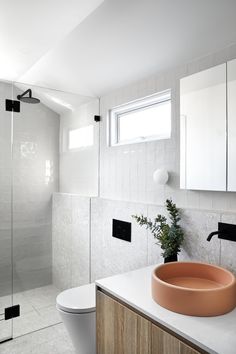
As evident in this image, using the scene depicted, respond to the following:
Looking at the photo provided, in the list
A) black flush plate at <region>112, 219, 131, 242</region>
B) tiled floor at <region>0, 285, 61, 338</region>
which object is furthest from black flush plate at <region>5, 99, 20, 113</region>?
tiled floor at <region>0, 285, 61, 338</region>

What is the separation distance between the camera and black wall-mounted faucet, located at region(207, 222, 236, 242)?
1.48 m

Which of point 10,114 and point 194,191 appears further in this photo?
point 10,114

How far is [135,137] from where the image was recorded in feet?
7.89

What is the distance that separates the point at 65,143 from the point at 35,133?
345 millimetres

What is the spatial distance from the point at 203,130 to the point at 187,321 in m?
1.09

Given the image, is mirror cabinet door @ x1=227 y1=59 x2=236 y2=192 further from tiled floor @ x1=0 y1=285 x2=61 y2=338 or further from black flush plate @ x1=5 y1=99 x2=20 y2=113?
tiled floor @ x1=0 y1=285 x2=61 y2=338

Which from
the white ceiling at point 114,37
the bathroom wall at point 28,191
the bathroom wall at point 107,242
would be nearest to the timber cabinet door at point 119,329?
the bathroom wall at point 107,242

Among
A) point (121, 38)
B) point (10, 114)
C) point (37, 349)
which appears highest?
point (121, 38)

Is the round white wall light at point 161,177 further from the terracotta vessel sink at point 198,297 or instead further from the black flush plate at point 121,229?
the terracotta vessel sink at point 198,297

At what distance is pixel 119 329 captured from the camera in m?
1.34

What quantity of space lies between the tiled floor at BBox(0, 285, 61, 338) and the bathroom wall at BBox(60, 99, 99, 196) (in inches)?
43.6

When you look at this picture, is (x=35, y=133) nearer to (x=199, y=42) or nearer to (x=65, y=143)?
(x=65, y=143)

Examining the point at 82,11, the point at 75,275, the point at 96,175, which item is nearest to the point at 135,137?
the point at 96,175

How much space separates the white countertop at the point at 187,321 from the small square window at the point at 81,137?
1.69 m
